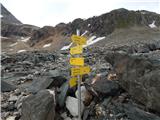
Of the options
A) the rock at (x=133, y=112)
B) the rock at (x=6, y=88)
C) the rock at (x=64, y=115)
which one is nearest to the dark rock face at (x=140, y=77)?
the rock at (x=133, y=112)

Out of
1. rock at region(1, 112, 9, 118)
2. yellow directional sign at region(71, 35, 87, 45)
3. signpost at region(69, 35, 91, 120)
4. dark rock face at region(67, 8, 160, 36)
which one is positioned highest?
dark rock face at region(67, 8, 160, 36)

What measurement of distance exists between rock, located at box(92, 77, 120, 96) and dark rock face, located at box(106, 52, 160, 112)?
0.78ft

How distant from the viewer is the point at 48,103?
225 inches

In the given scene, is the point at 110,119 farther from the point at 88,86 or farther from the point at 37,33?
the point at 37,33

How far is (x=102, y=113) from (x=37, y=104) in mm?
1573

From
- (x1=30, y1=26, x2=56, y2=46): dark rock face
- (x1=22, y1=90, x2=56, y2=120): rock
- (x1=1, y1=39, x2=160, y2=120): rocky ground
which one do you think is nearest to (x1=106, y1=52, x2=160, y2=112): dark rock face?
(x1=1, y1=39, x2=160, y2=120): rocky ground

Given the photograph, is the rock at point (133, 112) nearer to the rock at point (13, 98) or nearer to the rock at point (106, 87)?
the rock at point (106, 87)

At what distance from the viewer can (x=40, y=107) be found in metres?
5.64

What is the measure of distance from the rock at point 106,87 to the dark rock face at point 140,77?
0.78 ft

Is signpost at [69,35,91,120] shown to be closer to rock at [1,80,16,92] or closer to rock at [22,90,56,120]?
rock at [22,90,56,120]

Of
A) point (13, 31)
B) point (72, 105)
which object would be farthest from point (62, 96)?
point (13, 31)

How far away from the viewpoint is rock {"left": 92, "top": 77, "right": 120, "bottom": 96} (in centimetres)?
604

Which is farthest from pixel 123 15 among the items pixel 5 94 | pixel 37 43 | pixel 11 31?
pixel 11 31

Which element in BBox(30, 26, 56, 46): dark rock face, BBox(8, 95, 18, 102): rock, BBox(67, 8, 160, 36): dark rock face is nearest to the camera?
BBox(8, 95, 18, 102): rock
